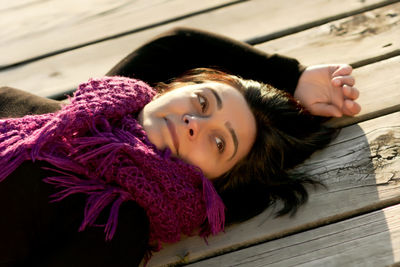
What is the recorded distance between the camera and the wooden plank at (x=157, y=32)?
1821mm

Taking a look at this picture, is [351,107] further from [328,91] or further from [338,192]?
[338,192]

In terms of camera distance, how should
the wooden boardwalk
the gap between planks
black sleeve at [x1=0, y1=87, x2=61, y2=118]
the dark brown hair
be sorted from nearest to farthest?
the wooden boardwalk < the dark brown hair < black sleeve at [x1=0, y1=87, x2=61, y2=118] < the gap between planks

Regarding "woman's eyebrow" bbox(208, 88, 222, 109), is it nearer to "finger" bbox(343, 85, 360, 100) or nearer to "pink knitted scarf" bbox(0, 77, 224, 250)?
"pink knitted scarf" bbox(0, 77, 224, 250)

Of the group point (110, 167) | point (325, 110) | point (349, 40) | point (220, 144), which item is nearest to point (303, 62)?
point (349, 40)

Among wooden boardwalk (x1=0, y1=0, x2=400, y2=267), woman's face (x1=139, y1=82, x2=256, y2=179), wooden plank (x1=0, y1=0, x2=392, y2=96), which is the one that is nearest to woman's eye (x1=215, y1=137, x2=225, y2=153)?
woman's face (x1=139, y1=82, x2=256, y2=179)

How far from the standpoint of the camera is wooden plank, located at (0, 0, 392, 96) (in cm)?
182

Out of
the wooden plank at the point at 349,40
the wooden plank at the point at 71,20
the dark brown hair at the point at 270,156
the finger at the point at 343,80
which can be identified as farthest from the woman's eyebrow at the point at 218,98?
the wooden plank at the point at 71,20

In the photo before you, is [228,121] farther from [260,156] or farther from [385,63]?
[385,63]

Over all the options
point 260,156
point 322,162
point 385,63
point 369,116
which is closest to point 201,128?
point 260,156

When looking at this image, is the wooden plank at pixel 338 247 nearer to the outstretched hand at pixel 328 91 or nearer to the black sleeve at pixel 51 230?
the black sleeve at pixel 51 230

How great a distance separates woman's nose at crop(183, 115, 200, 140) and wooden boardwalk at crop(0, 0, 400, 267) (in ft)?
0.92

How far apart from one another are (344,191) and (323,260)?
0.23 meters

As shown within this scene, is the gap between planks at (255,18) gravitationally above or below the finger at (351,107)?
above

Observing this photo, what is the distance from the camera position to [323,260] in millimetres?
1215
